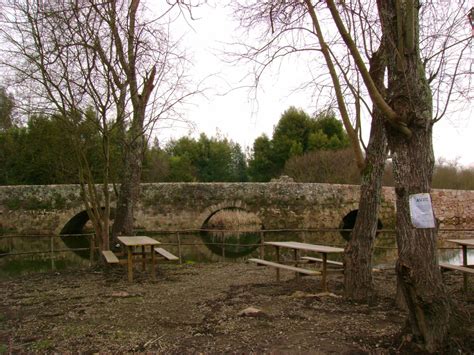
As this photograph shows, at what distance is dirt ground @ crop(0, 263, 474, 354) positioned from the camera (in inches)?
137

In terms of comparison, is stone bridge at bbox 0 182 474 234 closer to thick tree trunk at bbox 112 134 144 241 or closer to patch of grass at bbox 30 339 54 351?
thick tree trunk at bbox 112 134 144 241

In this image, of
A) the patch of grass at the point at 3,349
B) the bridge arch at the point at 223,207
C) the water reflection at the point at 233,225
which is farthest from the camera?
the bridge arch at the point at 223,207

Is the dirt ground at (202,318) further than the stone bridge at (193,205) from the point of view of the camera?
No

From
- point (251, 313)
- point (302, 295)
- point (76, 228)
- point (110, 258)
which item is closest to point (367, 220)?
point (302, 295)

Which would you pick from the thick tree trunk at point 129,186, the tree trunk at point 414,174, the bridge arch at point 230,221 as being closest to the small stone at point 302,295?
the tree trunk at point 414,174

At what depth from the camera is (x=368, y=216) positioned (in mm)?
5188

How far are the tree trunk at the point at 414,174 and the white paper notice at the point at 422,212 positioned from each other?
0.15 ft

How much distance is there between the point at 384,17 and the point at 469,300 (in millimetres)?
3005

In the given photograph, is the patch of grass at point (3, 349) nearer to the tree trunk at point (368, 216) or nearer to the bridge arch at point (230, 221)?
the tree trunk at point (368, 216)

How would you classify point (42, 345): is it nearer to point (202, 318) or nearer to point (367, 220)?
point (202, 318)

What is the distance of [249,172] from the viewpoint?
32.2 m

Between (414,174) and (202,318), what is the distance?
220cm

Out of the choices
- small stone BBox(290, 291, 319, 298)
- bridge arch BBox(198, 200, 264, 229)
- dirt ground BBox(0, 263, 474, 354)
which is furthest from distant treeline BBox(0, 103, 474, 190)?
small stone BBox(290, 291, 319, 298)

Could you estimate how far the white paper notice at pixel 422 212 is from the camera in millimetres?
3260
